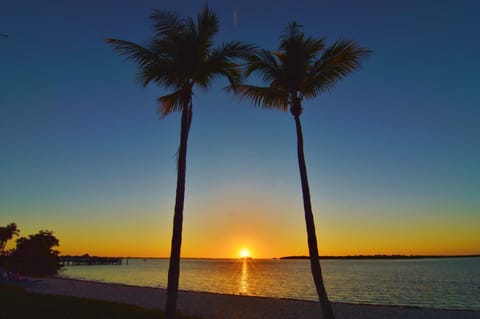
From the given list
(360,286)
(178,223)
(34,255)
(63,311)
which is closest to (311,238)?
(178,223)

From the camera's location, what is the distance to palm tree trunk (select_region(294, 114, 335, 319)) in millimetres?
10391

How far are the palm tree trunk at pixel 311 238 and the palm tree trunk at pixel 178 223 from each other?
3.92m

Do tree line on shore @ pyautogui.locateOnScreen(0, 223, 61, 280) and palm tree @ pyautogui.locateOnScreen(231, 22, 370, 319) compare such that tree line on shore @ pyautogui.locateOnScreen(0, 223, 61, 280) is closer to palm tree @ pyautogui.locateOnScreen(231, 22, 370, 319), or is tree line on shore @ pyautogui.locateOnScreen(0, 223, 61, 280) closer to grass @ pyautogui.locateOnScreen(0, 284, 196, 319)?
grass @ pyautogui.locateOnScreen(0, 284, 196, 319)

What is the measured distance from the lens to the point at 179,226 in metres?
10.8

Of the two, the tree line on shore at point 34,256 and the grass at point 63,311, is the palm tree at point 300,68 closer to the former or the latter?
the grass at point 63,311

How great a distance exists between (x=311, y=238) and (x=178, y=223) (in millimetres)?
4281

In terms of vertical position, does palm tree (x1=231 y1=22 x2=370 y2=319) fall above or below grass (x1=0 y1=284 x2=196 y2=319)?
above

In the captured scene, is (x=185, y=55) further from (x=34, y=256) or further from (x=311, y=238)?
(x=34, y=256)

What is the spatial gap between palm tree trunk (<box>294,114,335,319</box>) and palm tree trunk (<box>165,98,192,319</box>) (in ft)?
12.8

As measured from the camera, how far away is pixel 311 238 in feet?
36.8

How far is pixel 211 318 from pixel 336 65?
13442 mm

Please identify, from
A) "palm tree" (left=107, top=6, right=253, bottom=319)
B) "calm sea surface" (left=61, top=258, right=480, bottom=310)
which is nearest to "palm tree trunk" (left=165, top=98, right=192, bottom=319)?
"palm tree" (left=107, top=6, right=253, bottom=319)

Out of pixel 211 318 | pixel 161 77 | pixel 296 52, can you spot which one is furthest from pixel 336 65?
pixel 211 318

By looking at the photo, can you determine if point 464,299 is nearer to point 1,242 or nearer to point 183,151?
point 183,151
